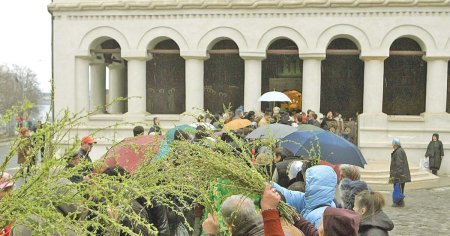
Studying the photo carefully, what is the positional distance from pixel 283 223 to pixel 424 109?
2270cm

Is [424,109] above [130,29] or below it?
below

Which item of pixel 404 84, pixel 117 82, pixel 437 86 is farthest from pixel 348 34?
pixel 117 82

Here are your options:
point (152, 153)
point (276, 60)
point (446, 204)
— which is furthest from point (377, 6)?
point (152, 153)

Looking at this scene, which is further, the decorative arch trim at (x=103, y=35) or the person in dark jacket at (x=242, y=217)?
the decorative arch trim at (x=103, y=35)

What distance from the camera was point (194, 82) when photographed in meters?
24.7

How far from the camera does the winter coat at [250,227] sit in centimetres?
423

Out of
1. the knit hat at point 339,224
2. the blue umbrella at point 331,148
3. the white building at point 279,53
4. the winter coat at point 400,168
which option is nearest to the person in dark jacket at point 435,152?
the white building at point 279,53

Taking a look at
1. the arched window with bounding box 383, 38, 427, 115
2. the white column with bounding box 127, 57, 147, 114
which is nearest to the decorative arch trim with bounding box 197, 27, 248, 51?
the white column with bounding box 127, 57, 147, 114

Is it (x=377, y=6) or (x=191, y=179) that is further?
(x=377, y=6)

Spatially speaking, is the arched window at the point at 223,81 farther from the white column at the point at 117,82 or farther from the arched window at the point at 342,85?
the white column at the point at 117,82

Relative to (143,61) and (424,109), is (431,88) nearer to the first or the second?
(424,109)

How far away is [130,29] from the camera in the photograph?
→ 24.6 meters

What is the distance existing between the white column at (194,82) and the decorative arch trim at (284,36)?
9.07ft

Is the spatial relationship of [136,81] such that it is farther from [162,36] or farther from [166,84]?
[166,84]
